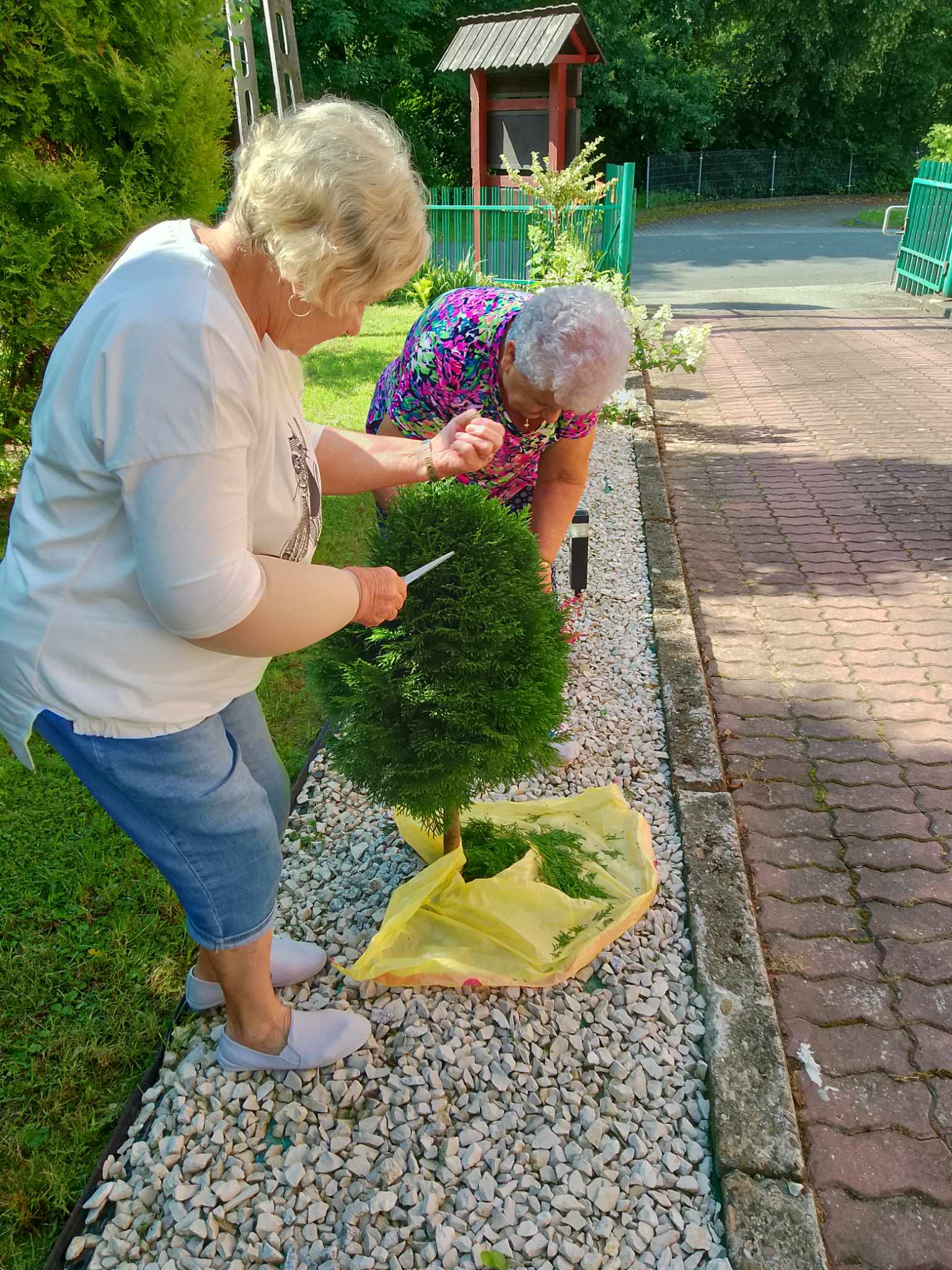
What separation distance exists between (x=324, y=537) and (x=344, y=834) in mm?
2416

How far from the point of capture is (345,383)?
805 centimetres

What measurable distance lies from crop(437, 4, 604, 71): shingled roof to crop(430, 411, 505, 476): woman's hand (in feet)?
35.9

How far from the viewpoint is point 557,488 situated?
9.52 feet

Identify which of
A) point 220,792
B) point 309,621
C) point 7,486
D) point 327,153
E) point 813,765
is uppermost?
point 327,153

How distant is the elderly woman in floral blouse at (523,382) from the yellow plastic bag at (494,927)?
0.82m

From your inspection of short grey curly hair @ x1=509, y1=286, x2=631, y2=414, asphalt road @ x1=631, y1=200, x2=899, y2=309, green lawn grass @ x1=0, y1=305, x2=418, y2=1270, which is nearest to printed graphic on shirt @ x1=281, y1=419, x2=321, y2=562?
short grey curly hair @ x1=509, y1=286, x2=631, y2=414

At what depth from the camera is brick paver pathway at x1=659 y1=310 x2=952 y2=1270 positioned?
2049mm

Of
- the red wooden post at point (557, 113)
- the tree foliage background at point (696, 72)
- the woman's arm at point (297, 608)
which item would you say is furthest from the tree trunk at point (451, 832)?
the tree foliage background at point (696, 72)

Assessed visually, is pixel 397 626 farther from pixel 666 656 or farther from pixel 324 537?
pixel 324 537

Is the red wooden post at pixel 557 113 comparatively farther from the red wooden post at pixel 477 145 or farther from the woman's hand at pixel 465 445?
the woman's hand at pixel 465 445

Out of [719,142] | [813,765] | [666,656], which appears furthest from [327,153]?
[719,142]

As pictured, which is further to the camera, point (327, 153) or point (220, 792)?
point (220, 792)

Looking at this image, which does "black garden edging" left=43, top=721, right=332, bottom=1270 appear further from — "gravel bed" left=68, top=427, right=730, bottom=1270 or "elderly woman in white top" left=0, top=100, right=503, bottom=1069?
"elderly woman in white top" left=0, top=100, right=503, bottom=1069

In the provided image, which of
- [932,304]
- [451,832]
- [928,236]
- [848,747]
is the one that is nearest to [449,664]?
[451,832]
